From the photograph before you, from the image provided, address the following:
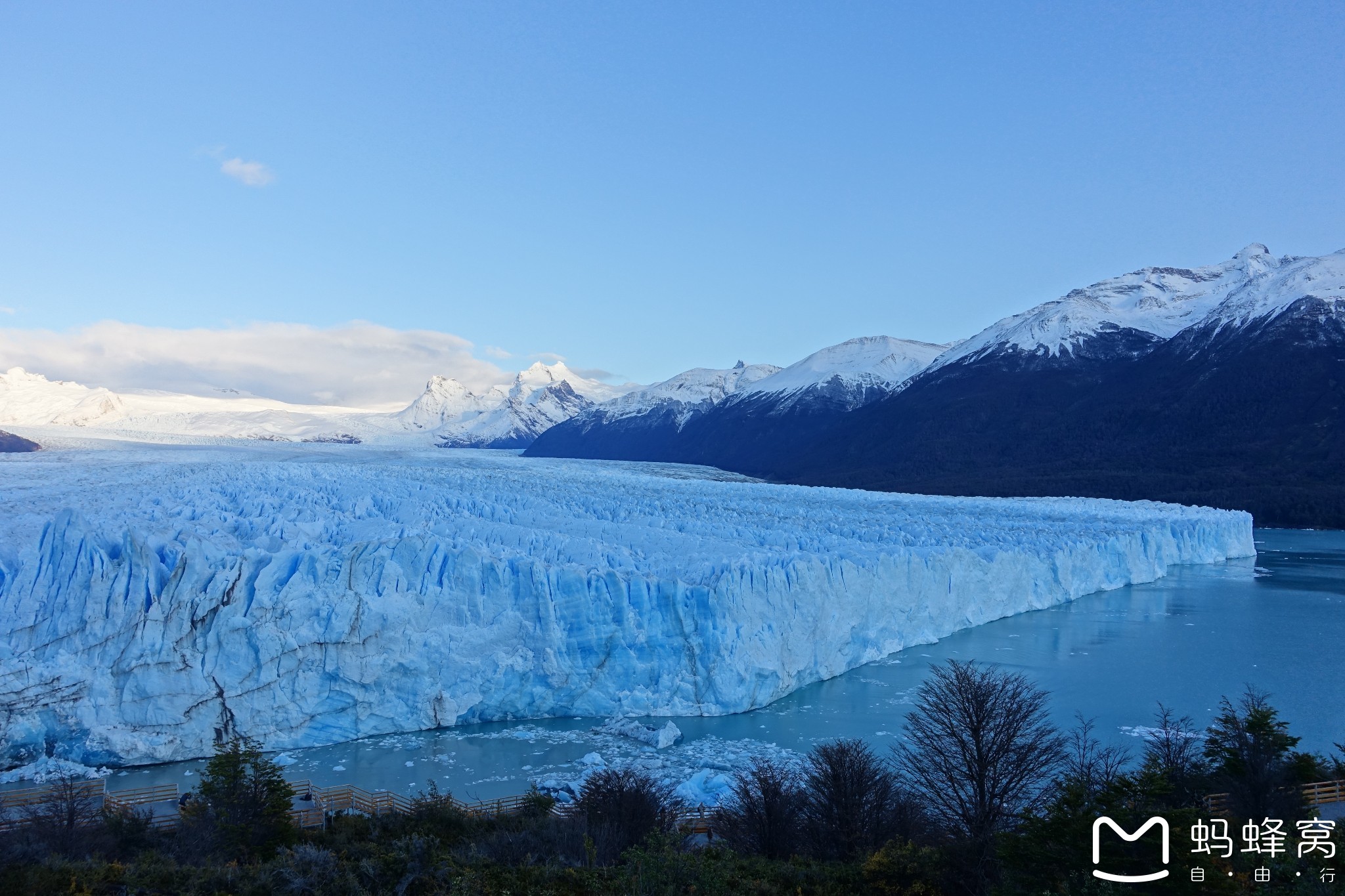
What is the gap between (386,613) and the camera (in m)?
13.5

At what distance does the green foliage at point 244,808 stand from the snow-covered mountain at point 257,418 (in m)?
51.2

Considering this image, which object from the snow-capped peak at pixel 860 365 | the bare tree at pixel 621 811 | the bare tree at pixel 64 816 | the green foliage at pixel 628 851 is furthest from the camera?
the snow-capped peak at pixel 860 365

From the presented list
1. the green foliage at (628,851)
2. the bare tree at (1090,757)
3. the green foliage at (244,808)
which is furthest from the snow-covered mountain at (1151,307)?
the green foliage at (244,808)

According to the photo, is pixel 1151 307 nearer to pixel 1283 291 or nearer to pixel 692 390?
pixel 1283 291

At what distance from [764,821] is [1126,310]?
341 ft

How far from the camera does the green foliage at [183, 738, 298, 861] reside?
25.8 feet

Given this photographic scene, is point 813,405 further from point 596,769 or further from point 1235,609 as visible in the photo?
point 596,769

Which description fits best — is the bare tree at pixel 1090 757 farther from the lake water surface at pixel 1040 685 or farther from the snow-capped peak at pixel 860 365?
the snow-capped peak at pixel 860 365

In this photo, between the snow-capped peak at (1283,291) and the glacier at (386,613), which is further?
the snow-capped peak at (1283,291)

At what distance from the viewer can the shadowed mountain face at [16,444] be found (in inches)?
1694

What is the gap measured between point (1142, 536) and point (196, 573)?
2791 centimetres

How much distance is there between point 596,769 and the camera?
11539mm

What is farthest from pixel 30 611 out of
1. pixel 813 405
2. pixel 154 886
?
pixel 813 405

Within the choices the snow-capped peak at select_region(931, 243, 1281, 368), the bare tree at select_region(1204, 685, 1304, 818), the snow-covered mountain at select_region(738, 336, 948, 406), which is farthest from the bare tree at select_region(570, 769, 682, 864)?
the snow-covered mountain at select_region(738, 336, 948, 406)
